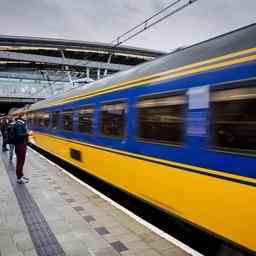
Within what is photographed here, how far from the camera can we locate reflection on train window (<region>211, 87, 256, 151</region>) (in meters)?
3.69

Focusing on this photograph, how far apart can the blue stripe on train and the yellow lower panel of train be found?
0.17 meters

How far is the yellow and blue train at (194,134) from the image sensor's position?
3.75 metres

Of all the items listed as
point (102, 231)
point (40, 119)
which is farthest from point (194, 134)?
point (40, 119)

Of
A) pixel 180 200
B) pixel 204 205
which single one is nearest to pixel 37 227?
pixel 180 200

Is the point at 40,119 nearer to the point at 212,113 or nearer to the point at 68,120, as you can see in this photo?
the point at 68,120

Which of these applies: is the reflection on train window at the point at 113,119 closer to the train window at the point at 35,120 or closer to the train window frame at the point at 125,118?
the train window frame at the point at 125,118

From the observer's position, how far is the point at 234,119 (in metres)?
3.92

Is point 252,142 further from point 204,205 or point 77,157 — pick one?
point 77,157

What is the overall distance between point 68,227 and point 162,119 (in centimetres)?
229

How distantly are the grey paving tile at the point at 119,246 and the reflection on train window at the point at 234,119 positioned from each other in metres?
1.83

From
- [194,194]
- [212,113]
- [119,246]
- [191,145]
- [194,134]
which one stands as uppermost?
[212,113]

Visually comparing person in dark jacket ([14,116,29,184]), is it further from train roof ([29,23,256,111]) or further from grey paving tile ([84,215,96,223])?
grey paving tile ([84,215,96,223])

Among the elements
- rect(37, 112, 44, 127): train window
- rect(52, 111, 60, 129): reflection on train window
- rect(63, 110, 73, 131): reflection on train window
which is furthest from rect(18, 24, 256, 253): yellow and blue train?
rect(37, 112, 44, 127): train window

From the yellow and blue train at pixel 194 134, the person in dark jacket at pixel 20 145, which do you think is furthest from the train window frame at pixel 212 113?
the person in dark jacket at pixel 20 145
